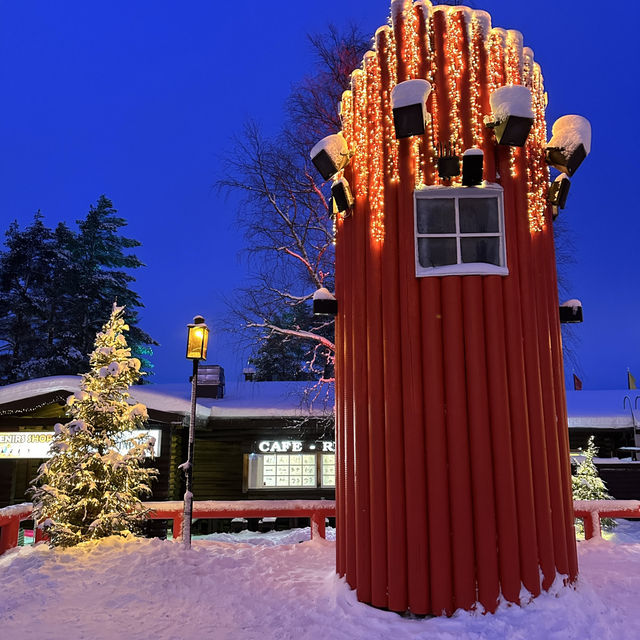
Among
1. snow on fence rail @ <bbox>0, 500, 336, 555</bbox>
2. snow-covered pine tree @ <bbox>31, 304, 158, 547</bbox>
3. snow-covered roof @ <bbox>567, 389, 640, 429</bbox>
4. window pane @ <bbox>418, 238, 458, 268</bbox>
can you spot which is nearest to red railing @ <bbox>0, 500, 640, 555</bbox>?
snow on fence rail @ <bbox>0, 500, 336, 555</bbox>

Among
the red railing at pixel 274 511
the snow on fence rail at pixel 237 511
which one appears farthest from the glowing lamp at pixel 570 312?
the snow on fence rail at pixel 237 511

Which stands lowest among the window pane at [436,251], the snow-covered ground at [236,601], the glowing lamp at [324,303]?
the snow-covered ground at [236,601]

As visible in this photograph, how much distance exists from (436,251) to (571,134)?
1.94 metres

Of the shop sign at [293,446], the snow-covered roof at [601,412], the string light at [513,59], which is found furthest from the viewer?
the shop sign at [293,446]

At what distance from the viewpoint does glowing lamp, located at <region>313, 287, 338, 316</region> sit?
627 centimetres

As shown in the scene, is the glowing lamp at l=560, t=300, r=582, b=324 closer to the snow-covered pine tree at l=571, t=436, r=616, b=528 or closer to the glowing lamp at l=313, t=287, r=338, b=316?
the glowing lamp at l=313, t=287, r=338, b=316

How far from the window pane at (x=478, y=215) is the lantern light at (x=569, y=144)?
0.91 metres

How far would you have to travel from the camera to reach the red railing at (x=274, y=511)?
8.24 metres

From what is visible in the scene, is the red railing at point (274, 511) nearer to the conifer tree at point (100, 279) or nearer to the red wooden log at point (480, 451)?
the red wooden log at point (480, 451)

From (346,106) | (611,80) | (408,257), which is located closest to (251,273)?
(346,106)

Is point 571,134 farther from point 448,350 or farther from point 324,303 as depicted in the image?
point 324,303

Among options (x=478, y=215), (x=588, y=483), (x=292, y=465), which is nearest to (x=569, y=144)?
(x=478, y=215)

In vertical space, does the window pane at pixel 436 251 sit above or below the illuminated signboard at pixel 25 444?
above

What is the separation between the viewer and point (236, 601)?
548cm
